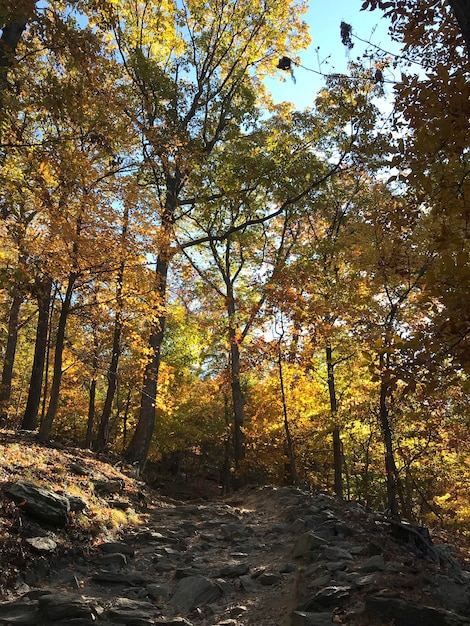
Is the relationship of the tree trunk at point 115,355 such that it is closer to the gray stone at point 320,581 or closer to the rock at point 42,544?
the rock at point 42,544

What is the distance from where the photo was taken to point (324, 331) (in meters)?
10.9

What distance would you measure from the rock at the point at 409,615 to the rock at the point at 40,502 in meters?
3.80

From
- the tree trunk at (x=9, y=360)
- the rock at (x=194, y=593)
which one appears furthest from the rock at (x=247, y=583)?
the tree trunk at (x=9, y=360)

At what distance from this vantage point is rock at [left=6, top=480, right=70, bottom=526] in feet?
16.9

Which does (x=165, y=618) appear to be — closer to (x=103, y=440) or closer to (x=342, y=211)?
(x=103, y=440)

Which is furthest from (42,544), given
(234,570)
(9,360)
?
(9,360)

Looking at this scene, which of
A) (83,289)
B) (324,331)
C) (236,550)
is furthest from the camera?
(324,331)

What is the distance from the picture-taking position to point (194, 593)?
457 cm

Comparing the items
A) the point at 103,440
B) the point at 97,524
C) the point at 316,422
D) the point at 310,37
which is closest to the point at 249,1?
the point at 310,37

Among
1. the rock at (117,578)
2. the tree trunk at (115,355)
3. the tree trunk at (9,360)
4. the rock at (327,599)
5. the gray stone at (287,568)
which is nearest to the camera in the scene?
the rock at (327,599)

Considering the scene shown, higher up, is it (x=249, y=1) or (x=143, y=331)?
(x=249, y=1)

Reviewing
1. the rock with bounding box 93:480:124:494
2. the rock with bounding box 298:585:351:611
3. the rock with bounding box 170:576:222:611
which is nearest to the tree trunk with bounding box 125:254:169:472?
the rock with bounding box 93:480:124:494

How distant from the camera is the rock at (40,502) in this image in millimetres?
5145

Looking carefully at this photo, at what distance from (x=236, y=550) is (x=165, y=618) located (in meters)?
2.79
